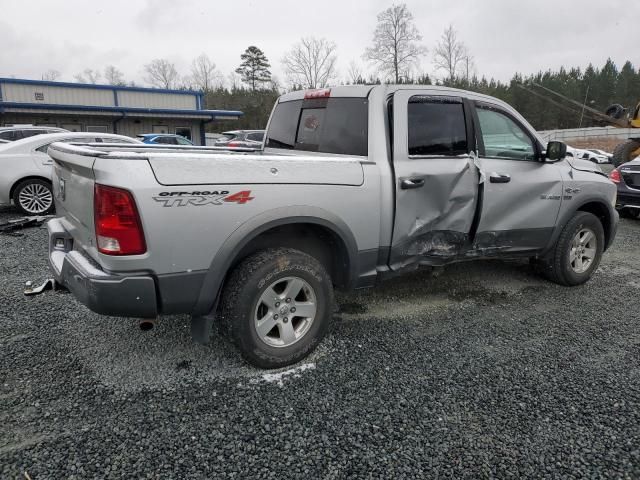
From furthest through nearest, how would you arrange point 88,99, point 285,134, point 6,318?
point 88,99
point 285,134
point 6,318

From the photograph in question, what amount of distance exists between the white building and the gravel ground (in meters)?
24.4

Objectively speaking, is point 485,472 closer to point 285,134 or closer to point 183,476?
point 183,476

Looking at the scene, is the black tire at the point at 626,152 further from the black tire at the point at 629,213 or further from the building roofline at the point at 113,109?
the building roofline at the point at 113,109

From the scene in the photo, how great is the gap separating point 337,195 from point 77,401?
2.07 metres

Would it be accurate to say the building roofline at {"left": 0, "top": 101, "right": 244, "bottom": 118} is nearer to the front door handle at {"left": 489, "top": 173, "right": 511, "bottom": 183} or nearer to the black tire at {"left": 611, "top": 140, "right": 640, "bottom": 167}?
the black tire at {"left": 611, "top": 140, "right": 640, "bottom": 167}

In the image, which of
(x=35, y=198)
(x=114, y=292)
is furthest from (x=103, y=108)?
(x=114, y=292)

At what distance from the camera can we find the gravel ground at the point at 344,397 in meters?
2.29

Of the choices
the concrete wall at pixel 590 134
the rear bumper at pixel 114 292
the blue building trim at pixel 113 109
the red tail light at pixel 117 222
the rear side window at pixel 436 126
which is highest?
the blue building trim at pixel 113 109

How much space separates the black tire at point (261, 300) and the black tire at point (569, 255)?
2.82m

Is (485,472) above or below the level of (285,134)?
below

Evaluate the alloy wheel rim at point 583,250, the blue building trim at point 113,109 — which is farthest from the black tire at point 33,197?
the blue building trim at point 113,109

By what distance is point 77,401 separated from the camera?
8.92ft

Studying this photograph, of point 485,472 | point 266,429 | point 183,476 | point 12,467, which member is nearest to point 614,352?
point 485,472

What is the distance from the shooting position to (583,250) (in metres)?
4.91
